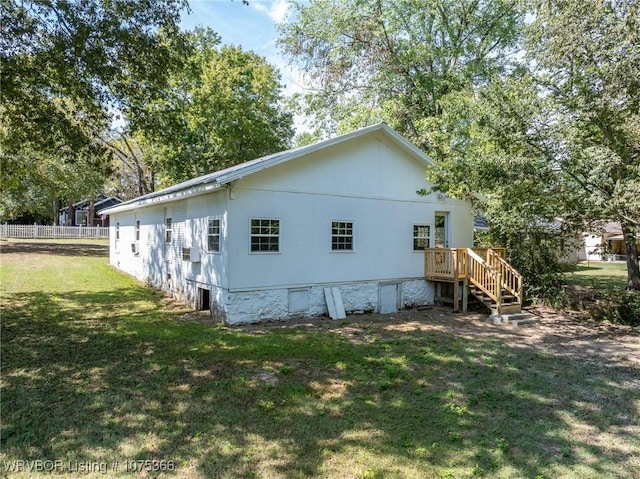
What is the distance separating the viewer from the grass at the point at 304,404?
150 inches

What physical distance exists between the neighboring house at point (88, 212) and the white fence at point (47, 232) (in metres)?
9.46

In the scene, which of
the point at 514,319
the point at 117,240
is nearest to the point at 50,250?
the point at 117,240

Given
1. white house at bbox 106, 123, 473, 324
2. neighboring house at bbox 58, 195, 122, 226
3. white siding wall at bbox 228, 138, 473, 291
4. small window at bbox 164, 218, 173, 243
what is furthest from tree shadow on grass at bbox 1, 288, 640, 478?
neighboring house at bbox 58, 195, 122, 226

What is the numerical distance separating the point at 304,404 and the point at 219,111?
76.0 feet

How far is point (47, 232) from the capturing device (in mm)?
37094

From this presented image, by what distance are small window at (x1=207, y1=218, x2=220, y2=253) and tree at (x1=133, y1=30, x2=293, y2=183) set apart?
609 inches

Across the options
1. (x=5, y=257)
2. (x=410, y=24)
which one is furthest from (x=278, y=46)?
(x=5, y=257)

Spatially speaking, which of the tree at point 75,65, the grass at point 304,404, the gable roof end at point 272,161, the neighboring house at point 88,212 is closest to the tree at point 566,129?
the gable roof end at point 272,161

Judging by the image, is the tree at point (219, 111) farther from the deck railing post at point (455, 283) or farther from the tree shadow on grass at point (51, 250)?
the deck railing post at point (455, 283)

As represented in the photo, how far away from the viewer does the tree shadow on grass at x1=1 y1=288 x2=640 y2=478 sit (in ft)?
12.6

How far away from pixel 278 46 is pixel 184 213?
12.9 metres

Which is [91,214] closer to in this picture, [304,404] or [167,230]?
[167,230]

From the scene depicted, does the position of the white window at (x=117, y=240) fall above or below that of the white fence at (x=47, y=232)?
below

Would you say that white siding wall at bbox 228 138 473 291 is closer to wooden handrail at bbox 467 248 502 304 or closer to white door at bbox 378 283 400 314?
white door at bbox 378 283 400 314
